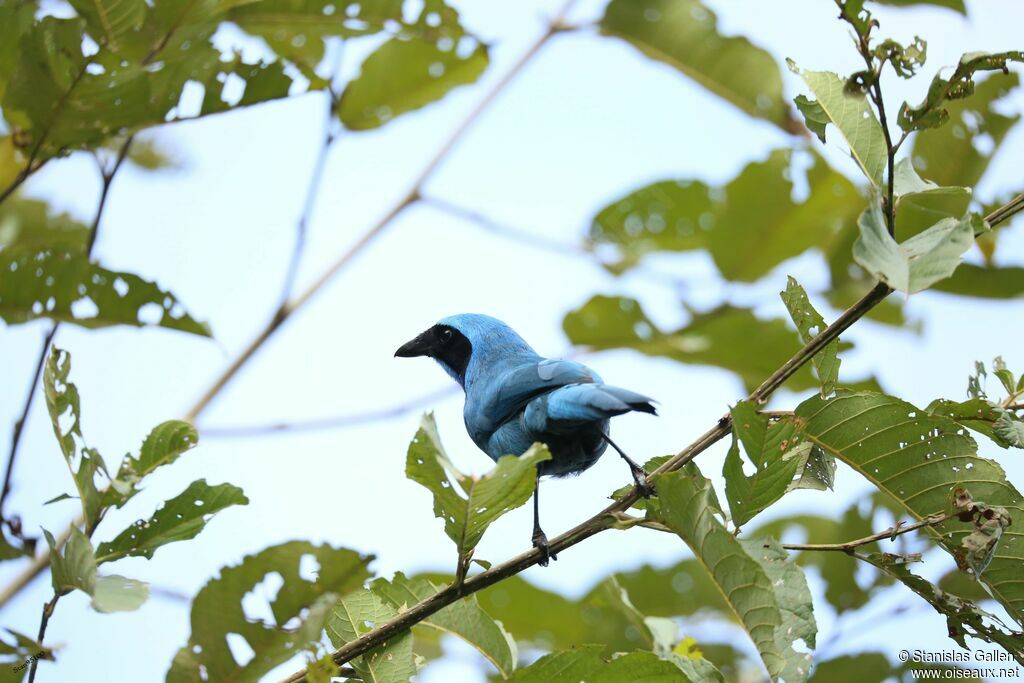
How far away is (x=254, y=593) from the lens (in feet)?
9.14

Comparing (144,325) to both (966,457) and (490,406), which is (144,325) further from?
(966,457)

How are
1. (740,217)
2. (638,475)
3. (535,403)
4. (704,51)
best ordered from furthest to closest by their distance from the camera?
(740,217), (704,51), (535,403), (638,475)

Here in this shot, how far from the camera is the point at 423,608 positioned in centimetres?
227

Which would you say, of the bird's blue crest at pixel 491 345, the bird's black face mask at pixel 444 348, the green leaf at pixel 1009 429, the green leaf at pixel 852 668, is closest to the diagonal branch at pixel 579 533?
the green leaf at pixel 1009 429

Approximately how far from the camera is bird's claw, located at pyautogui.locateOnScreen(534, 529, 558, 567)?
89.4 inches

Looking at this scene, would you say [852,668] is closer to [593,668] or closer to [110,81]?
[593,668]

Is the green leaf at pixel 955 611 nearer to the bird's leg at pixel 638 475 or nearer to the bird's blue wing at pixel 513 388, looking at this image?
the bird's leg at pixel 638 475

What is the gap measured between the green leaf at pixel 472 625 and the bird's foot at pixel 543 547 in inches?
8.3

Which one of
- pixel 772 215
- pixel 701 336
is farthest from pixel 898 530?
pixel 772 215

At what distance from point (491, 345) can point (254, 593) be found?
54.1 inches

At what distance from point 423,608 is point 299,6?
236cm

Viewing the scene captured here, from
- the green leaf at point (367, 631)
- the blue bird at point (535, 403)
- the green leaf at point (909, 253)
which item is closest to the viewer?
the green leaf at point (909, 253)

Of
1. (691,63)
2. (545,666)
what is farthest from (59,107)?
(691,63)

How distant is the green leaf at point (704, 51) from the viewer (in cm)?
420
